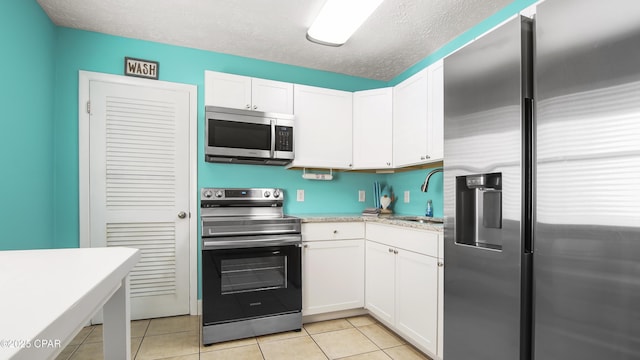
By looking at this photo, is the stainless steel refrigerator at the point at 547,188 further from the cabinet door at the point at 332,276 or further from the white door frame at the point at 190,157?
the white door frame at the point at 190,157

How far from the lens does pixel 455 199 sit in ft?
5.35

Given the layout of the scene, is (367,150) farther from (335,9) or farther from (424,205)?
(335,9)

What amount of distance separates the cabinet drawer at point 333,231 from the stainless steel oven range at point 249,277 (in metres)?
0.10

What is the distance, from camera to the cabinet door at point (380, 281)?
7.78 ft

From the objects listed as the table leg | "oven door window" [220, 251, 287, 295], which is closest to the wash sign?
"oven door window" [220, 251, 287, 295]

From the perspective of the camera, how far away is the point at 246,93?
269cm

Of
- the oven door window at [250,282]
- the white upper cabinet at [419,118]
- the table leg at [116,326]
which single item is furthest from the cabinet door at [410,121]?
the table leg at [116,326]

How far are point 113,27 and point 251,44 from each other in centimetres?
110

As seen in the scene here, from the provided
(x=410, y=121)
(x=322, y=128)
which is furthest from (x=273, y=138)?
(x=410, y=121)

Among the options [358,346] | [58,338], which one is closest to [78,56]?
[58,338]

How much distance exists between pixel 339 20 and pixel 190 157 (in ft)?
5.72

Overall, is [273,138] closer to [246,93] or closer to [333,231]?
[246,93]

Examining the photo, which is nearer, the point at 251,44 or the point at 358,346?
the point at 358,346

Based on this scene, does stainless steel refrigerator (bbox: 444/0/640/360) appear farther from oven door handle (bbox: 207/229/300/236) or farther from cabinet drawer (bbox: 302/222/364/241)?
oven door handle (bbox: 207/229/300/236)
